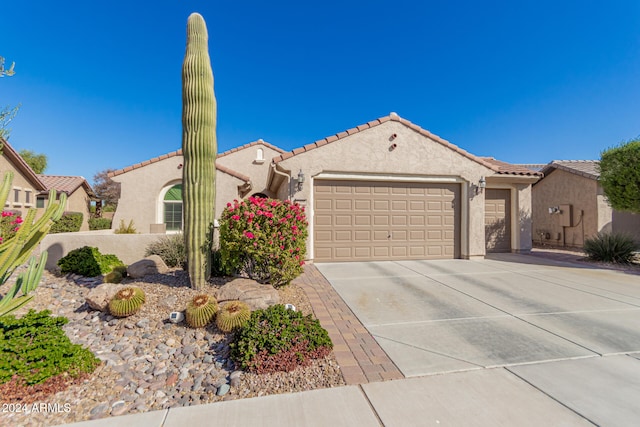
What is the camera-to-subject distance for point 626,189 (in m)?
9.34

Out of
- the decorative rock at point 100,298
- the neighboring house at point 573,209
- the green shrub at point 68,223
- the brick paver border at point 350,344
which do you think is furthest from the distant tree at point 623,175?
the green shrub at point 68,223

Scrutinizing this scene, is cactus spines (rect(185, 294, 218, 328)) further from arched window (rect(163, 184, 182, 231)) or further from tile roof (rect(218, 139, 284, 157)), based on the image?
tile roof (rect(218, 139, 284, 157))

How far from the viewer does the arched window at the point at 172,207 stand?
1363 centimetres

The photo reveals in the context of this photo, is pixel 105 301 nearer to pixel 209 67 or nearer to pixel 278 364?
pixel 278 364

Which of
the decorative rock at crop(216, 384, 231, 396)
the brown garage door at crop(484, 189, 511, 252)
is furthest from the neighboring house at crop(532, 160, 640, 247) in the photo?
the decorative rock at crop(216, 384, 231, 396)

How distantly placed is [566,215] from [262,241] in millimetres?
Result: 15042

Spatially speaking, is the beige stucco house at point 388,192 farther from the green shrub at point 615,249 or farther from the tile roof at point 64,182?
the tile roof at point 64,182

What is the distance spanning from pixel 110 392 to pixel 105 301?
2.12m

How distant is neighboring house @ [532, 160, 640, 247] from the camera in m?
12.5

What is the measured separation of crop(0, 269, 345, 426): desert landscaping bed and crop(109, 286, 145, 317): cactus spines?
0.13 m

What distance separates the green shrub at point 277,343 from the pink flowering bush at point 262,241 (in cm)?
194

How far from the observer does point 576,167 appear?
13883mm

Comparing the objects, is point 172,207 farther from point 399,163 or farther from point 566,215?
point 566,215

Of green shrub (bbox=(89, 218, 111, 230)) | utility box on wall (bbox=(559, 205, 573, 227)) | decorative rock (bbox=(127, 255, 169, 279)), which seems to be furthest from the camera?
green shrub (bbox=(89, 218, 111, 230))
